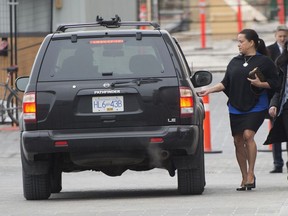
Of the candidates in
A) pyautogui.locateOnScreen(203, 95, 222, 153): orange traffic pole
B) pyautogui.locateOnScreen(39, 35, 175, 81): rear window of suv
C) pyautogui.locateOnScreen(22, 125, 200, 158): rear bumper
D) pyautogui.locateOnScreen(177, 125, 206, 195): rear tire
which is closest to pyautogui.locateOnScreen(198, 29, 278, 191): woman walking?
pyautogui.locateOnScreen(177, 125, 206, 195): rear tire

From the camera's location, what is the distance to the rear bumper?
40.3 ft

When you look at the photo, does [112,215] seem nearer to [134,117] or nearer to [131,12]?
[134,117]

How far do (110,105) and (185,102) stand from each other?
0.75m

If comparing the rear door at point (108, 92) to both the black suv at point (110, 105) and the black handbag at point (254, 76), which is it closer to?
the black suv at point (110, 105)

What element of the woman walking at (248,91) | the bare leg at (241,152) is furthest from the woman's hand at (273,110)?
the bare leg at (241,152)

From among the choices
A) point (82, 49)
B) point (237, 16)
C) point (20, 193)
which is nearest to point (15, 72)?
point (20, 193)

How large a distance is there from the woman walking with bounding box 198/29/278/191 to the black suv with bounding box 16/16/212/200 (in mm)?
842

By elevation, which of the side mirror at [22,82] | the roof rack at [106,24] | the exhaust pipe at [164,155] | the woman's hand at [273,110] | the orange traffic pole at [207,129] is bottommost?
the orange traffic pole at [207,129]

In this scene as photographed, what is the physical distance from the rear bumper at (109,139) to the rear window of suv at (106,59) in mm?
567

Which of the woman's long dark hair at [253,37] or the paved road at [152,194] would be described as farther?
the woman's long dark hair at [253,37]

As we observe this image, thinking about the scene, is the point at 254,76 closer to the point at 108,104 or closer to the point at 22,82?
the point at 108,104

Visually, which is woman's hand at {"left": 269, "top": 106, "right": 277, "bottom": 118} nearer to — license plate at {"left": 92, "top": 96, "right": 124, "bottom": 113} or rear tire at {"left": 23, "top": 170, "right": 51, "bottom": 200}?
license plate at {"left": 92, "top": 96, "right": 124, "bottom": 113}

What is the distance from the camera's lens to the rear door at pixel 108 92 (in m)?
12.3

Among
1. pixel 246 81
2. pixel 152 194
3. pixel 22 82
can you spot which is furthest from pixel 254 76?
pixel 22 82
